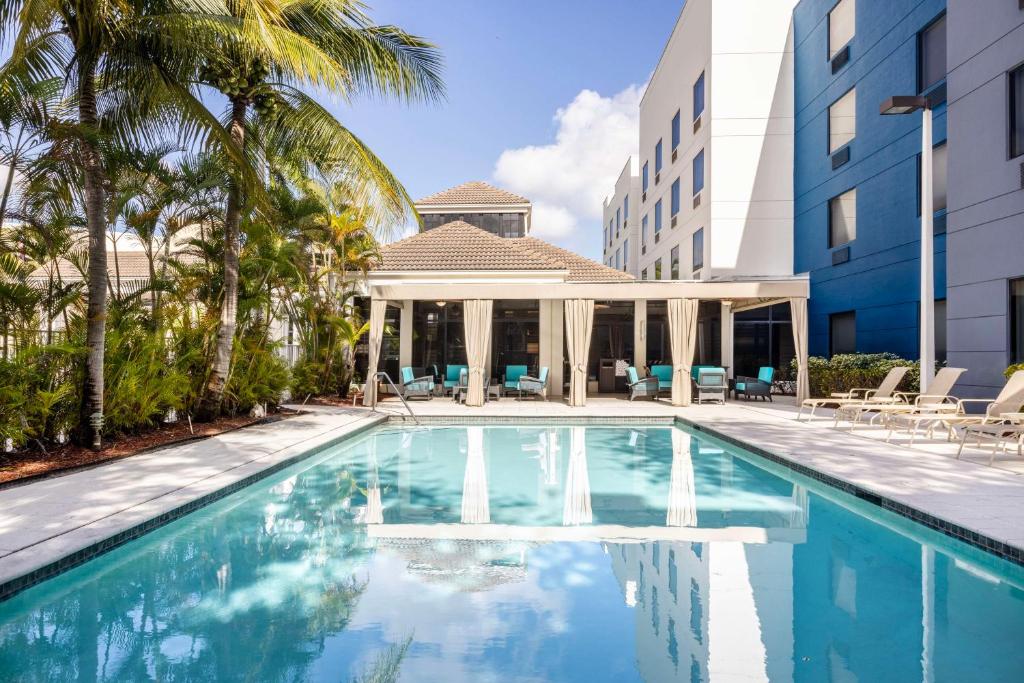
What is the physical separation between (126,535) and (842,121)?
18.4 meters

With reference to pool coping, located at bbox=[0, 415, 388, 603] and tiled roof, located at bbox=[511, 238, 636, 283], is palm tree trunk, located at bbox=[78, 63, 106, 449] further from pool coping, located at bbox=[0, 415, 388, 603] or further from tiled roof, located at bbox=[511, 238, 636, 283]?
tiled roof, located at bbox=[511, 238, 636, 283]

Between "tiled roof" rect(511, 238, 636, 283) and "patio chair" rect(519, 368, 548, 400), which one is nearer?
"patio chair" rect(519, 368, 548, 400)

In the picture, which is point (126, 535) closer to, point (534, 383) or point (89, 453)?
point (89, 453)

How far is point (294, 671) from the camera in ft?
10.3

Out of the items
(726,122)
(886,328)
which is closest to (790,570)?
(886,328)

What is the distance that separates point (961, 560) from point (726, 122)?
53.7 ft

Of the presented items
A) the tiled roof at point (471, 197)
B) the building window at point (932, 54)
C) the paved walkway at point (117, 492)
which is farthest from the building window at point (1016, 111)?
the tiled roof at point (471, 197)

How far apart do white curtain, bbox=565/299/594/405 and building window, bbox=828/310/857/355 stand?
729 centimetres

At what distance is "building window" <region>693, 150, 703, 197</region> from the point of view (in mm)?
19473

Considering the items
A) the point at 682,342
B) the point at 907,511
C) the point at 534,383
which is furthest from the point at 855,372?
the point at 907,511

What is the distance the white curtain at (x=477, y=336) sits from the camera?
14.6 meters

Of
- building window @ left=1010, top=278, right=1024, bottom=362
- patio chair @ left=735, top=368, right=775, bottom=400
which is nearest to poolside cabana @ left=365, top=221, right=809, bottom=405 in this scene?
patio chair @ left=735, top=368, right=775, bottom=400

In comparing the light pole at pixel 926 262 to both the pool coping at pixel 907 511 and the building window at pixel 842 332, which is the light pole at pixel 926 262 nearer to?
the pool coping at pixel 907 511

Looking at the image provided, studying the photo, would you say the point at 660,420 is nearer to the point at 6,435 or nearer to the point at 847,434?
the point at 847,434
